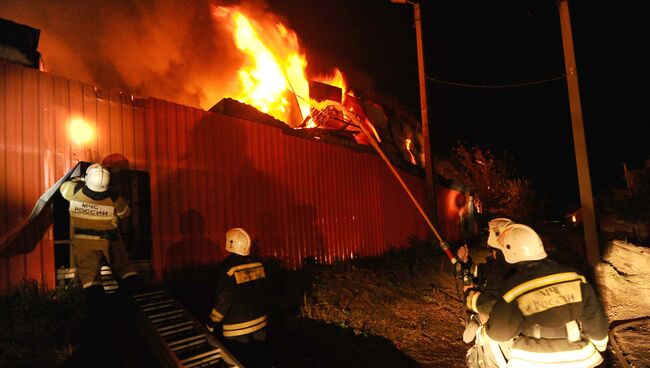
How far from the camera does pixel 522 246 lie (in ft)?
10.3

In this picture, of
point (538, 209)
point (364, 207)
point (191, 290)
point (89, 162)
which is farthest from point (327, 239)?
point (538, 209)

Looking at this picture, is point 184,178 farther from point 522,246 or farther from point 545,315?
point 545,315

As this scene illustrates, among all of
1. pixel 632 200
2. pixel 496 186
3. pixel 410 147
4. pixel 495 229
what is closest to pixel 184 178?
pixel 495 229

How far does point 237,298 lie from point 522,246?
110 inches

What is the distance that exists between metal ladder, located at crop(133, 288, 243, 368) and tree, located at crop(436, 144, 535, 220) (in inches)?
966

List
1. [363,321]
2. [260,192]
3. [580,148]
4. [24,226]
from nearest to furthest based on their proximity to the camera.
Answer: [24,226], [363,321], [260,192], [580,148]

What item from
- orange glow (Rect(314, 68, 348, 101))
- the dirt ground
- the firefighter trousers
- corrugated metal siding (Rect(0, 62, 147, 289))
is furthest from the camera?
orange glow (Rect(314, 68, 348, 101))

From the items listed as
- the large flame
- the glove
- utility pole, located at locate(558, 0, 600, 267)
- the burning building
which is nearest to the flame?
the large flame

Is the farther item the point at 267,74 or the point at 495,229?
the point at 267,74

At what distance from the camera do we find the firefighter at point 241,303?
4.19m

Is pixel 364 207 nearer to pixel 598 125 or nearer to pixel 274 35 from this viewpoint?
pixel 274 35

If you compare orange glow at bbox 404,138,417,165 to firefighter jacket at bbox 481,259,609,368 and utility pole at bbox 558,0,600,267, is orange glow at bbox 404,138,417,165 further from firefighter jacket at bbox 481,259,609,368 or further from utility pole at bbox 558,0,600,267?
firefighter jacket at bbox 481,259,609,368

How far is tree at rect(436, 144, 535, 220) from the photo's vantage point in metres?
27.4

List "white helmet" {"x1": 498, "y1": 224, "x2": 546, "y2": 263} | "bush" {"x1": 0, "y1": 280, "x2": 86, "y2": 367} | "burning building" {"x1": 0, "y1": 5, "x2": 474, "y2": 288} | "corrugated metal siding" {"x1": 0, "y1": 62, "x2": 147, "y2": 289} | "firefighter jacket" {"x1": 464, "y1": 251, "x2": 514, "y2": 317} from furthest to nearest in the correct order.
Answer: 1. "burning building" {"x1": 0, "y1": 5, "x2": 474, "y2": 288}
2. "corrugated metal siding" {"x1": 0, "y1": 62, "x2": 147, "y2": 289}
3. "bush" {"x1": 0, "y1": 280, "x2": 86, "y2": 367}
4. "firefighter jacket" {"x1": 464, "y1": 251, "x2": 514, "y2": 317}
5. "white helmet" {"x1": 498, "y1": 224, "x2": 546, "y2": 263}
